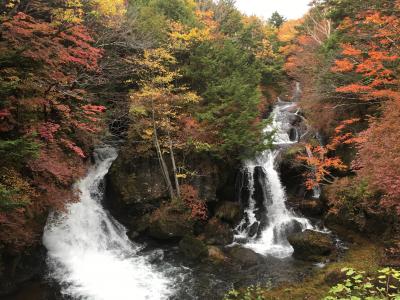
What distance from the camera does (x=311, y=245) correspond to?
603 inches

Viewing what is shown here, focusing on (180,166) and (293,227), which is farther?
(180,166)

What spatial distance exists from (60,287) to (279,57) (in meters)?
31.9

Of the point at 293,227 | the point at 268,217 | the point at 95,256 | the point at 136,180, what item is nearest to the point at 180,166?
the point at 136,180

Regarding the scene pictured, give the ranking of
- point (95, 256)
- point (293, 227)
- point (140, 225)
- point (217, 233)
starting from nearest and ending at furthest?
point (95, 256) < point (217, 233) < point (140, 225) < point (293, 227)

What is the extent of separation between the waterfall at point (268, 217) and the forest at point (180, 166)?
0.09 m

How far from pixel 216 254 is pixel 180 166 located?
5.59 metres

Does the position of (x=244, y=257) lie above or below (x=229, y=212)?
below

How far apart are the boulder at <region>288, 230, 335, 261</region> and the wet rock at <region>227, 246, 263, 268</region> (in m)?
1.78

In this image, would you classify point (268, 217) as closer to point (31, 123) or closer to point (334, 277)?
point (334, 277)

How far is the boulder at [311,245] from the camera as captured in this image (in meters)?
15.2

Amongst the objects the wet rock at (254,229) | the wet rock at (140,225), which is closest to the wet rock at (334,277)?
the wet rock at (254,229)

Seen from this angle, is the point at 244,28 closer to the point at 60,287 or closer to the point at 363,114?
the point at 363,114

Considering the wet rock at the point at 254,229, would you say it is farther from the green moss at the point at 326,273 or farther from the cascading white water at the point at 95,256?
the cascading white water at the point at 95,256

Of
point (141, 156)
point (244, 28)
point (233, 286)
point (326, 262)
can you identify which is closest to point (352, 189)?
point (326, 262)
